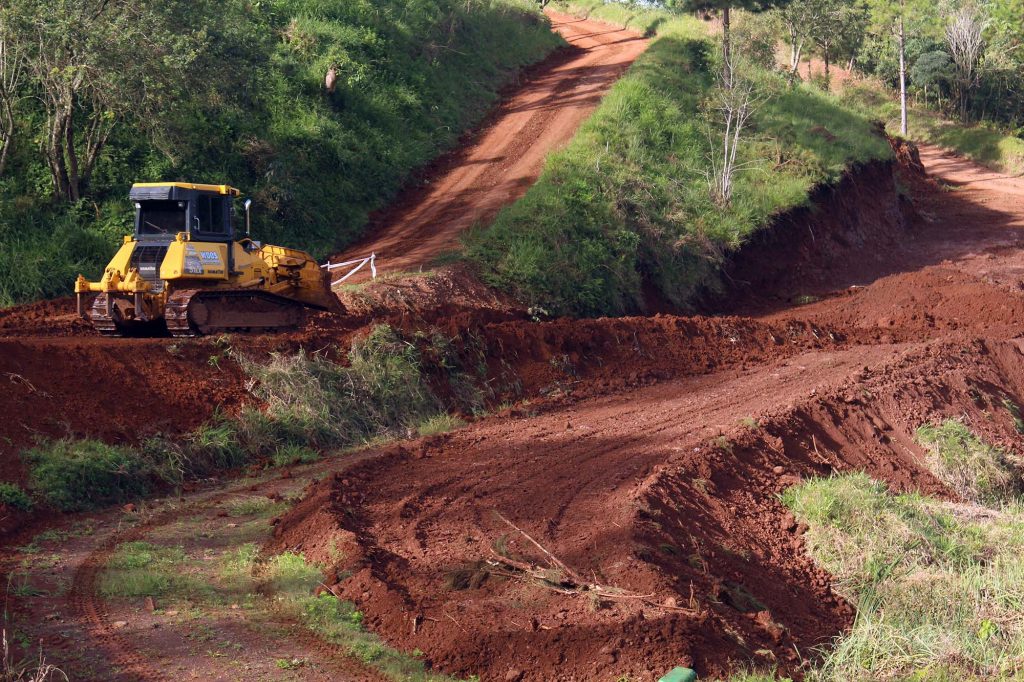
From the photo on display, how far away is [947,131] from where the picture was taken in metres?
49.7

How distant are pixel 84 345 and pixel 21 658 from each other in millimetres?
7133

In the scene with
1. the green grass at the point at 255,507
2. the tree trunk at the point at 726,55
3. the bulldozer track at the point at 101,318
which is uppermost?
the tree trunk at the point at 726,55

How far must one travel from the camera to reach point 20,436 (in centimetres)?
1091

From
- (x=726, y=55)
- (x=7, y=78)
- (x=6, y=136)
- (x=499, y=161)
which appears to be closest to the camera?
(x=6, y=136)

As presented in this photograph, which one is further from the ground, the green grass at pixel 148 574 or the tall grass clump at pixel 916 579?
the green grass at pixel 148 574

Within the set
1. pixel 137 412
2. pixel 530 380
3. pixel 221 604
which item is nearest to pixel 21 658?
pixel 221 604

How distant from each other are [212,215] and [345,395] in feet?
12.4

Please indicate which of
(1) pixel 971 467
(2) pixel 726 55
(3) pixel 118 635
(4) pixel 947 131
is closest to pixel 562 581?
(3) pixel 118 635

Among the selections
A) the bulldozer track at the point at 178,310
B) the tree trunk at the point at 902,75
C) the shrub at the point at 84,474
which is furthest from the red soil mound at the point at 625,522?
the tree trunk at the point at 902,75

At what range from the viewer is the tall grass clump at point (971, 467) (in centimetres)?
1357

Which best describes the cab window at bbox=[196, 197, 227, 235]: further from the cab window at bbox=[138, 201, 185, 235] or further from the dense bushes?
the dense bushes

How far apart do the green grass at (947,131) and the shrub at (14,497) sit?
132 feet

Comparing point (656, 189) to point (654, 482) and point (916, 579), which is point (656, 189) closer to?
point (654, 482)

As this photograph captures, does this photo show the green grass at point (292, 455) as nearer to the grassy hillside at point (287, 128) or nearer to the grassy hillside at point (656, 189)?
the grassy hillside at point (656, 189)
